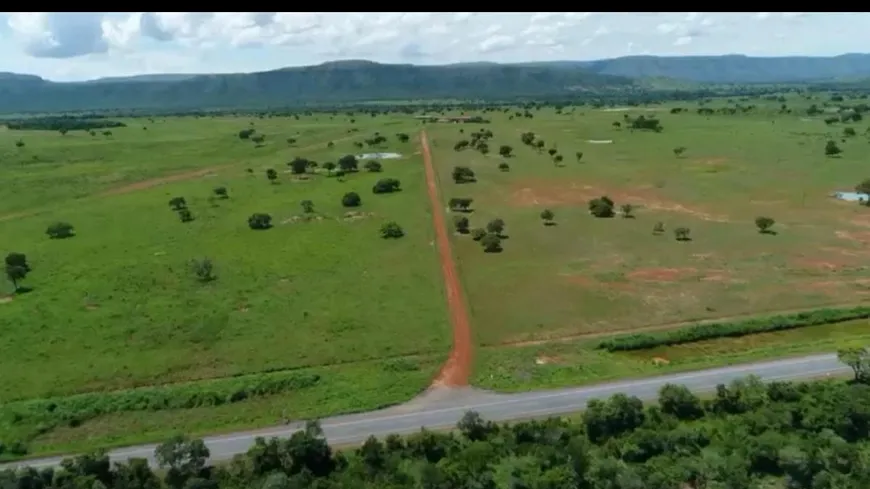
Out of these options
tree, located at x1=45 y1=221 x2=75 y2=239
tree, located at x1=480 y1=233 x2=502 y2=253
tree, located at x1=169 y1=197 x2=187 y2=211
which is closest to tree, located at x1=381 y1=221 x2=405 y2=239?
tree, located at x1=480 y1=233 x2=502 y2=253

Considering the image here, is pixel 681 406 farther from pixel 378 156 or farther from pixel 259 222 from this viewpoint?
pixel 378 156

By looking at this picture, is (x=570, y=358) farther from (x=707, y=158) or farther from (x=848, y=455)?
(x=707, y=158)

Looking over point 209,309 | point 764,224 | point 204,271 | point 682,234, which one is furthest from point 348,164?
point 764,224

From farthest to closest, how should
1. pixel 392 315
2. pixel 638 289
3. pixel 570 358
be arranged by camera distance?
pixel 638 289 → pixel 392 315 → pixel 570 358

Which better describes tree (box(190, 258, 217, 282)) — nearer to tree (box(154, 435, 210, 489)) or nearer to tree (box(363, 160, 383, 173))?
tree (box(154, 435, 210, 489))

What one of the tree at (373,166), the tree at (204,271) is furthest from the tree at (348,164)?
the tree at (204,271)
